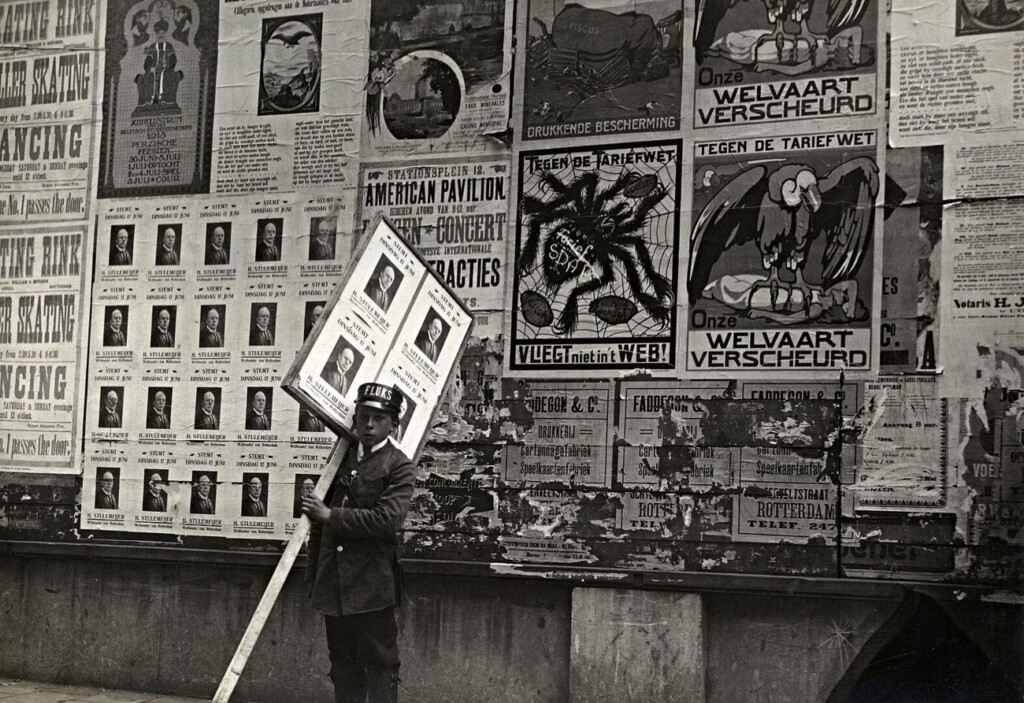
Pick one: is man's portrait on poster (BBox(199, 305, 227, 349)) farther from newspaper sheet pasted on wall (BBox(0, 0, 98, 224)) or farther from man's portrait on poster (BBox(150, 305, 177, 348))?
newspaper sheet pasted on wall (BBox(0, 0, 98, 224))

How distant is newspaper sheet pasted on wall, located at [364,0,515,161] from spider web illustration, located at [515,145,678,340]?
1.78 ft

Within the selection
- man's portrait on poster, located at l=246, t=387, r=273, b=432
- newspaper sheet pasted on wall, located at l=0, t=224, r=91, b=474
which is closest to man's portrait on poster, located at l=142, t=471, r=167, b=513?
newspaper sheet pasted on wall, located at l=0, t=224, r=91, b=474

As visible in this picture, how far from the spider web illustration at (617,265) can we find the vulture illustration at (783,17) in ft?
2.14

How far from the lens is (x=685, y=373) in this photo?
20.8 ft

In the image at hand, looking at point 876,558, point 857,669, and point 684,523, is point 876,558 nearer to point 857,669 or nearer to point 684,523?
point 857,669

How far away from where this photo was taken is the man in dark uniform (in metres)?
5.10

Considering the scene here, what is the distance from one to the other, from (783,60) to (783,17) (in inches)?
9.4

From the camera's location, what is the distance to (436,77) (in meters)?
6.98

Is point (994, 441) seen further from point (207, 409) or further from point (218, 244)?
point (218, 244)

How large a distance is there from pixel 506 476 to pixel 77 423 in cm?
296

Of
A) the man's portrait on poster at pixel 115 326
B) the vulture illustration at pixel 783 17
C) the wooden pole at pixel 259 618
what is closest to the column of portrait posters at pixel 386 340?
the wooden pole at pixel 259 618

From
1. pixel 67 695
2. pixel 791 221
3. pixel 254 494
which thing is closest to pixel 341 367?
pixel 254 494

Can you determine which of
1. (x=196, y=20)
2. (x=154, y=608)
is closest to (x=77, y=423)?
(x=154, y=608)

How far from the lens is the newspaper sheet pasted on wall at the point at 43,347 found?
7.64 metres
